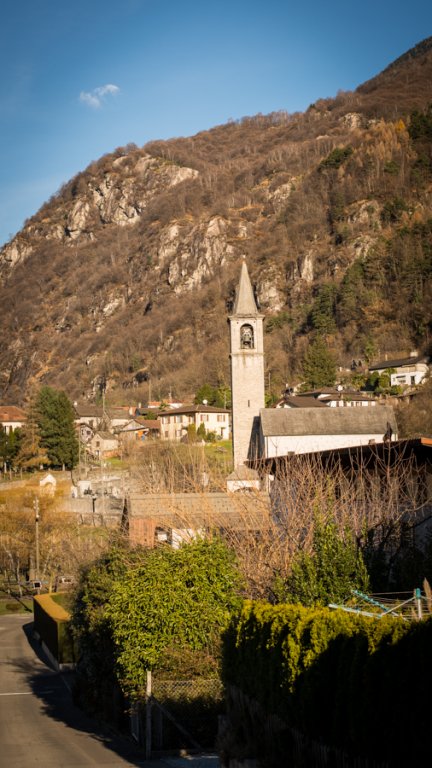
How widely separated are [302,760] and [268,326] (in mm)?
133671

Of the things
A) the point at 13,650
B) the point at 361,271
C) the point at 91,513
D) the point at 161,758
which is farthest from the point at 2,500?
the point at 361,271

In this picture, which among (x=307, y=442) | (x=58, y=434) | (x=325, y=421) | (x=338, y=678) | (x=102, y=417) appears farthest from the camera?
(x=102, y=417)

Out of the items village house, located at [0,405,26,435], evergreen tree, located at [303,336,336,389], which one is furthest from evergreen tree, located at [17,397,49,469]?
evergreen tree, located at [303,336,336,389]

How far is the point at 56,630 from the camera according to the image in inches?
1110

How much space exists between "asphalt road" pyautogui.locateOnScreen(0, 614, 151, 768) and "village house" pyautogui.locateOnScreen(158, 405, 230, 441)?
65658 millimetres

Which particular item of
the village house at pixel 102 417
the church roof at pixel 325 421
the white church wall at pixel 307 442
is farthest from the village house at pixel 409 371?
the white church wall at pixel 307 442

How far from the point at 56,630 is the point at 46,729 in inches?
364

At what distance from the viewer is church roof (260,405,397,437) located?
57906 mm

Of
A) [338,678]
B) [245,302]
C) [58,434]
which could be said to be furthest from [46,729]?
[58,434]

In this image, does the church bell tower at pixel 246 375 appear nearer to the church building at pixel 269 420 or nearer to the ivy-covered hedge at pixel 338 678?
the church building at pixel 269 420

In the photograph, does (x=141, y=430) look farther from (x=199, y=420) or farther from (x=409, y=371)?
(x=409, y=371)

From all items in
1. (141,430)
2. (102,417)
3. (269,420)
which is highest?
(102,417)

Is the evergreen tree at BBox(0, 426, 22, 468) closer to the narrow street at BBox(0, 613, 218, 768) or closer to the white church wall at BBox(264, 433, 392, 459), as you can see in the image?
the white church wall at BBox(264, 433, 392, 459)

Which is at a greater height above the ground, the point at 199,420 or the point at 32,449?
the point at 199,420
